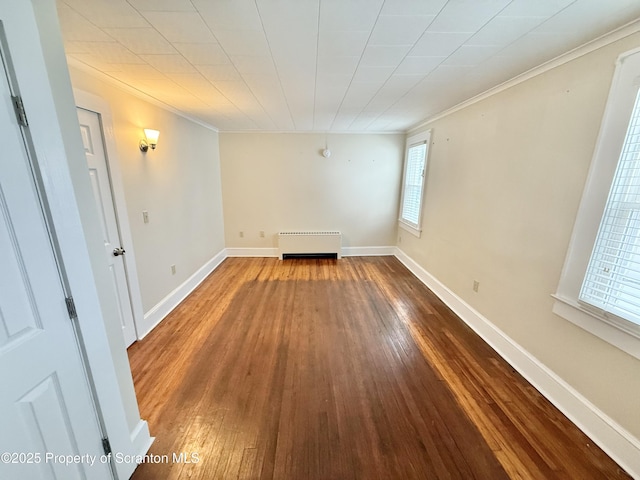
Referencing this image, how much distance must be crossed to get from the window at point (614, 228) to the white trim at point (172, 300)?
3.53 metres

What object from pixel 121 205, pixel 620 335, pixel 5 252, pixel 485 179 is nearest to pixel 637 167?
pixel 620 335

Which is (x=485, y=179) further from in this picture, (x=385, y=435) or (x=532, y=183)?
(x=385, y=435)

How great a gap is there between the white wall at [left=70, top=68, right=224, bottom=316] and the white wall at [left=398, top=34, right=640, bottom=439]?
3.35m

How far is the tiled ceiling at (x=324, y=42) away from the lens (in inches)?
46.4

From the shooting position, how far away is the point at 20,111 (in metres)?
0.81

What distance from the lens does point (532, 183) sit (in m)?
1.90

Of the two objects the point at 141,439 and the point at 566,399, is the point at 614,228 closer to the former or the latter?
the point at 566,399

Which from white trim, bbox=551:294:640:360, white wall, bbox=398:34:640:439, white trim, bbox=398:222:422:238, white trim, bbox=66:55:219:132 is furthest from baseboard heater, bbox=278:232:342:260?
white trim, bbox=551:294:640:360

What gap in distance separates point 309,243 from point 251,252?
3.91 feet

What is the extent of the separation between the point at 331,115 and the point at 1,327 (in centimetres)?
335

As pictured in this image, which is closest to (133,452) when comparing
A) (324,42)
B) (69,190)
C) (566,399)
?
(69,190)

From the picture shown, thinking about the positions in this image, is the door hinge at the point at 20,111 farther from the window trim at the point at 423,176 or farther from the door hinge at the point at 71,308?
the window trim at the point at 423,176

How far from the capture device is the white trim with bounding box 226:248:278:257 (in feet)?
15.9

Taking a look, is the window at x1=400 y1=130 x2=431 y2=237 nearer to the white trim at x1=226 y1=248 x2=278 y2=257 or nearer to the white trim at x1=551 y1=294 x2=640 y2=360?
the white trim at x1=551 y1=294 x2=640 y2=360
